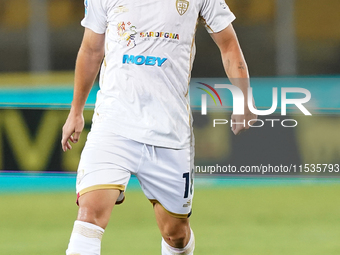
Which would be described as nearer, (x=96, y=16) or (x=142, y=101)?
(x=142, y=101)

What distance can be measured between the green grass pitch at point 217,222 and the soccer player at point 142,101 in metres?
1.44

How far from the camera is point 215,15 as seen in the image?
2.54 meters

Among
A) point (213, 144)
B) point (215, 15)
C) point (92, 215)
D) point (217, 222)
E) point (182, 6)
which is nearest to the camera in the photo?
point (92, 215)

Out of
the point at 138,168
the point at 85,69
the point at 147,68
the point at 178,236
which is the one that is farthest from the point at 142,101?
the point at 178,236

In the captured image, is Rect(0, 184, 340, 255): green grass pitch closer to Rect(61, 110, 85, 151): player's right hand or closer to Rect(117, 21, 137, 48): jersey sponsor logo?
Rect(61, 110, 85, 151): player's right hand

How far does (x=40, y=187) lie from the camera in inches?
242

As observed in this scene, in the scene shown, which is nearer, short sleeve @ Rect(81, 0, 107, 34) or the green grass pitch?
short sleeve @ Rect(81, 0, 107, 34)

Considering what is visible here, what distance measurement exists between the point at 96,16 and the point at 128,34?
0.75 ft

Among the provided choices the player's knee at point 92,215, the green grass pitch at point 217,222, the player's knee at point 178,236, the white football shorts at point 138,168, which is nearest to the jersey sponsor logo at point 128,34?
the white football shorts at point 138,168

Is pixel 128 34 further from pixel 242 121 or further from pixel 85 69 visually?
pixel 242 121

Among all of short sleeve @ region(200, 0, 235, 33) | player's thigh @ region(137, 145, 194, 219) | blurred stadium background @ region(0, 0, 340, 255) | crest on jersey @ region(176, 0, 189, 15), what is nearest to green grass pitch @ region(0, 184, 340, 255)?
blurred stadium background @ region(0, 0, 340, 255)

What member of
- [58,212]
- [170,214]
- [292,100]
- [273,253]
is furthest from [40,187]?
[170,214]

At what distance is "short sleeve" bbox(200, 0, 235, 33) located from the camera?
2531 millimetres

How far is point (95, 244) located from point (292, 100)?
12.8ft
